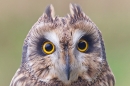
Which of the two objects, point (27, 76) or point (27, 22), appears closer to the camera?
point (27, 76)

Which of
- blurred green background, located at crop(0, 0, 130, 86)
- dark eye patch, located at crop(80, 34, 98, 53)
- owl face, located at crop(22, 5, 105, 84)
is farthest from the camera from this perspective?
blurred green background, located at crop(0, 0, 130, 86)

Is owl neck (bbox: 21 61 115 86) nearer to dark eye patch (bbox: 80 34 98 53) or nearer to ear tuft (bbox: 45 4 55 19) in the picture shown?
dark eye patch (bbox: 80 34 98 53)

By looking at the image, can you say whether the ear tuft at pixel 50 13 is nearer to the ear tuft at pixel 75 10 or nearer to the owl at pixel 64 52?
the owl at pixel 64 52

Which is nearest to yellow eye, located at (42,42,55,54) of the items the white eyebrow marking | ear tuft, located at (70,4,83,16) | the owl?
the owl

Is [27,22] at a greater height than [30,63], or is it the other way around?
[27,22]

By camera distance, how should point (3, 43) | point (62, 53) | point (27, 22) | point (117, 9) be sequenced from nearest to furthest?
1. point (62, 53)
2. point (3, 43)
3. point (27, 22)
4. point (117, 9)

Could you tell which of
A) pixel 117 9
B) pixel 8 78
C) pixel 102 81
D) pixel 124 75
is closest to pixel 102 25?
pixel 117 9

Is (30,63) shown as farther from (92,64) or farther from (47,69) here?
(92,64)

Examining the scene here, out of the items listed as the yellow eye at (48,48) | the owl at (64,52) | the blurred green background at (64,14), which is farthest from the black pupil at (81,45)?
the blurred green background at (64,14)
